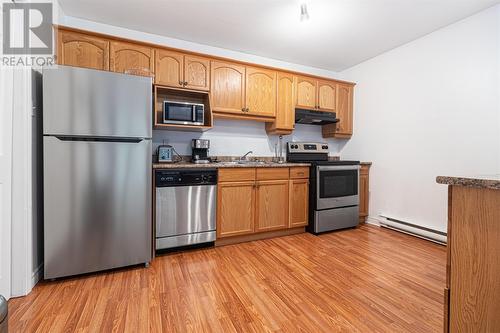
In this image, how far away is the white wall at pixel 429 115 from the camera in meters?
2.34

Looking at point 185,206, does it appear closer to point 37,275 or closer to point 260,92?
point 37,275

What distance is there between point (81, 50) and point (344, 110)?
3.55 m

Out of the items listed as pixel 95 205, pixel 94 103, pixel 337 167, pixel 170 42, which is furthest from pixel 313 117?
pixel 95 205

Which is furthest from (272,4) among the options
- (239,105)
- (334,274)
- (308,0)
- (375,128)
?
(334,274)

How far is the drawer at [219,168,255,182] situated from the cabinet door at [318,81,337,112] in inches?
67.4

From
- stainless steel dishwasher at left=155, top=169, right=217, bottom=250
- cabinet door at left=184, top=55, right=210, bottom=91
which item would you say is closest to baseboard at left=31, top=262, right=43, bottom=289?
stainless steel dishwasher at left=155, top=169, right=217, bottom=250

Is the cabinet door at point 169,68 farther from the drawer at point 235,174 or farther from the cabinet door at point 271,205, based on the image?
the cabinet door at point 271,205

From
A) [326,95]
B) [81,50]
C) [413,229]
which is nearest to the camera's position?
[81,50]

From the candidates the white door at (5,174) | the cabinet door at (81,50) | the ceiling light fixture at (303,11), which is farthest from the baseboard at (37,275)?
the ceiling light fixture at (303,11)

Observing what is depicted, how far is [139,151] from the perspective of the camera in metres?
2.02

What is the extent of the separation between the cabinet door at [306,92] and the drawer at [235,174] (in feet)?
4.60

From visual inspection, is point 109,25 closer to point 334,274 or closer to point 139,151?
point 139,151

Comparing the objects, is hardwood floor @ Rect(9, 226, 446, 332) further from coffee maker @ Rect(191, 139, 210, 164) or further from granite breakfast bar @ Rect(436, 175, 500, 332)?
coffee maker @ Rect(191, 139, 210, 164)

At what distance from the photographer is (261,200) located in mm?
2787
